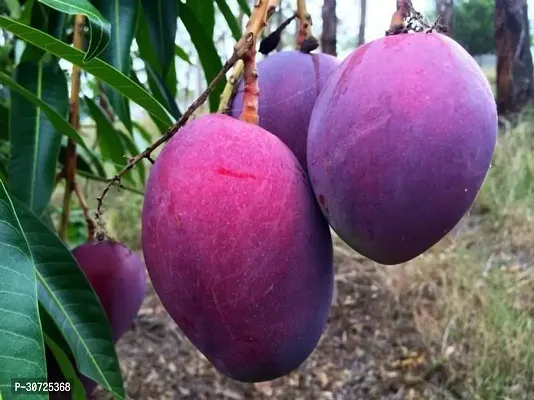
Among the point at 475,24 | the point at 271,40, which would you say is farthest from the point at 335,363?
the point at 475,24

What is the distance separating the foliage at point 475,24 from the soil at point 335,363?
1.98 metres

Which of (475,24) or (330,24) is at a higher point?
(330,24)

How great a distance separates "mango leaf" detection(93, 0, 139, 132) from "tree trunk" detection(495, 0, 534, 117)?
1.88m

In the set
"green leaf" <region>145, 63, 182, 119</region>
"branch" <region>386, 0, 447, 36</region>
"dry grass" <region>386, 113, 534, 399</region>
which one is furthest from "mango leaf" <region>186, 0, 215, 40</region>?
"dry grass" <region>386, 113, 534, 399</region>

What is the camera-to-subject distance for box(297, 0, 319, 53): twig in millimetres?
592

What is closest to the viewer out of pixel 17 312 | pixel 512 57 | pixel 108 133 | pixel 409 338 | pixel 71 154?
pixel 17 312

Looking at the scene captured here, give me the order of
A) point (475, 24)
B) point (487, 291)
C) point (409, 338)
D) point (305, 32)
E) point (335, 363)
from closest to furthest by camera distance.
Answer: point (305, 32)
point (335, 363)
point (409, 338)
point (487, 291)
point (475, 24)

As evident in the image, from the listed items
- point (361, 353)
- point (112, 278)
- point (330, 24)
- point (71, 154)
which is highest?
point (330, 24)

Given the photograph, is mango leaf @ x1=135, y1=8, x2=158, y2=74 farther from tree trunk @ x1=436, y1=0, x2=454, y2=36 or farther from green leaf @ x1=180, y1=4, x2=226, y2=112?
tree trunk @ x1=436, y1=0, x2=454, y2=36

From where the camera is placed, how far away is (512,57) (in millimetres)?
3039

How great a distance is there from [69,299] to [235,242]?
0.32 m

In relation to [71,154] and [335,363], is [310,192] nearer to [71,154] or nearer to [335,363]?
[71,154]

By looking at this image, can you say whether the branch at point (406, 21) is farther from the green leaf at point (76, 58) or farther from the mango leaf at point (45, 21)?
the mango leaf at point (45, 21)

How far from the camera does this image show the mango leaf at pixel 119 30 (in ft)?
2.43
